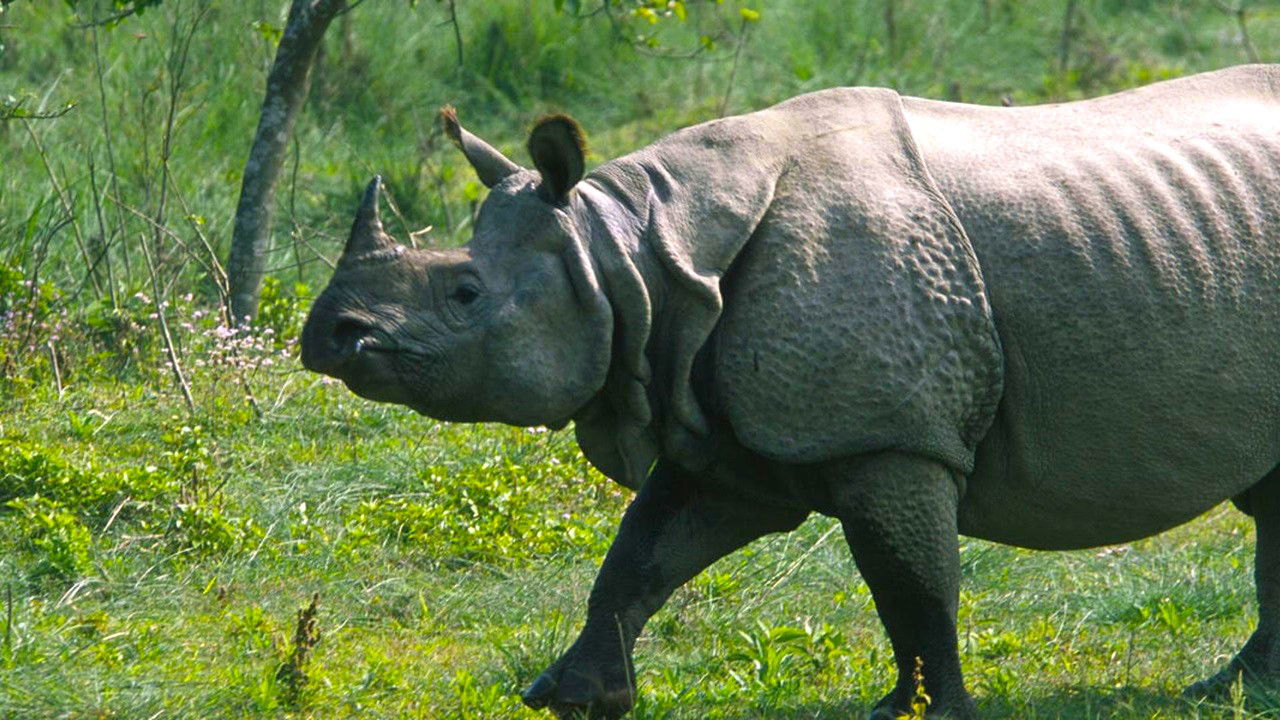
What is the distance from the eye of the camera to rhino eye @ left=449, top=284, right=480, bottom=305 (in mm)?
4375

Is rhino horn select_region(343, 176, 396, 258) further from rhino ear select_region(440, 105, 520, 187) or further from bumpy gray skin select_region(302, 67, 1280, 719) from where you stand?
rhino ear select_region(440, 105, 520, 187)

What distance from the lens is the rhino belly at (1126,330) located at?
458 centimetres

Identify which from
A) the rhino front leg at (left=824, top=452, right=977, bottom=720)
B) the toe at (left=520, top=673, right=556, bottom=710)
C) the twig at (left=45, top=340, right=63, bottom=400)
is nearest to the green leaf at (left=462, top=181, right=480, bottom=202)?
the twig at (left=45, top=340, right=63, bottom=400)

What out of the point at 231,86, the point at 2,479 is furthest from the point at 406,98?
the point at 2,479

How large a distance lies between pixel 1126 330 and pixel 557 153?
1381 mm

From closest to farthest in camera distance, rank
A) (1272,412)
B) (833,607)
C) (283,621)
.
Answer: (1272,412) < (283,621) < (833,607)

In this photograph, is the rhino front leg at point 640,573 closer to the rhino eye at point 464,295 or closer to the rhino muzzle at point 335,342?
the rhino eye at point 464,295

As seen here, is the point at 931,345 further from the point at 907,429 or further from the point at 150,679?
the point at 150,679

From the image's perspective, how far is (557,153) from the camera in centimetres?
440

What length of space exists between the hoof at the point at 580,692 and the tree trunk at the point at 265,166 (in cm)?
365

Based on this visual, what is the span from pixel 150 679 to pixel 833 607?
226 centimetres

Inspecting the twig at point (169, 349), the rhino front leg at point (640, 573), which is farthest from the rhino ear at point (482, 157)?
the twig at point (169, 349)

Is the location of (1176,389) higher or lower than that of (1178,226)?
lower

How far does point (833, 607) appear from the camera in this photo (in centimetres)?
627
